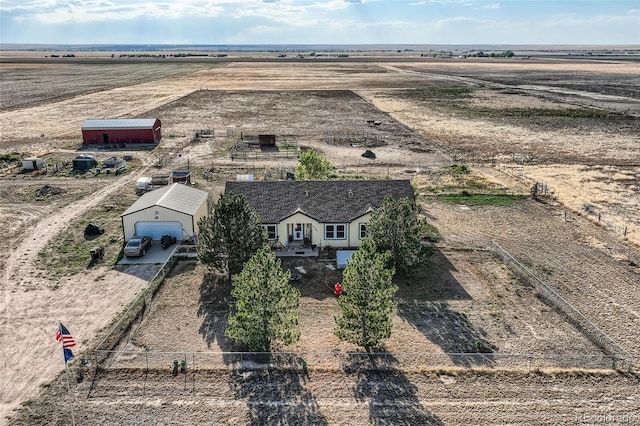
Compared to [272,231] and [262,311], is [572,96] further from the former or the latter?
Result: [262,311]

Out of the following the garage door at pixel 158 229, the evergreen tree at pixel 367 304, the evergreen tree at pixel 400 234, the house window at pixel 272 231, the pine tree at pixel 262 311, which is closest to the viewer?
the pine tree at pixel 262 311

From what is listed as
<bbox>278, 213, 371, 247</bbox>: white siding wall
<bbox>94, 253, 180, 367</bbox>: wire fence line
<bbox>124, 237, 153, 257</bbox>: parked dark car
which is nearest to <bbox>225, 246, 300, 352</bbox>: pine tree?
<bbox>94, 253, 180, 367</bbox>: wire fence line

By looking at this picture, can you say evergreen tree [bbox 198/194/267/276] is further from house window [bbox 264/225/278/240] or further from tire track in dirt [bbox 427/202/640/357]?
tire track in dirt [bbox 427/202/640/357]

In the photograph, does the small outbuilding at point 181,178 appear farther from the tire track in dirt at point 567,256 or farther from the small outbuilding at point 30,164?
the tire track in dirt at point 567,256

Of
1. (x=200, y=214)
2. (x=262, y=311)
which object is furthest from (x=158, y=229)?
(x=262, y=311)

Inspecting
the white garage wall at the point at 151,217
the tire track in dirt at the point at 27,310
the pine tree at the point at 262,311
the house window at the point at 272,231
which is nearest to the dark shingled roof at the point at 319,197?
the house window at the point at 272,231

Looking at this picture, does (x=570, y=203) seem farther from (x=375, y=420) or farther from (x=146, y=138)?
(x=146, y=138)

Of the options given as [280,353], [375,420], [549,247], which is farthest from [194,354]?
[549,247]
